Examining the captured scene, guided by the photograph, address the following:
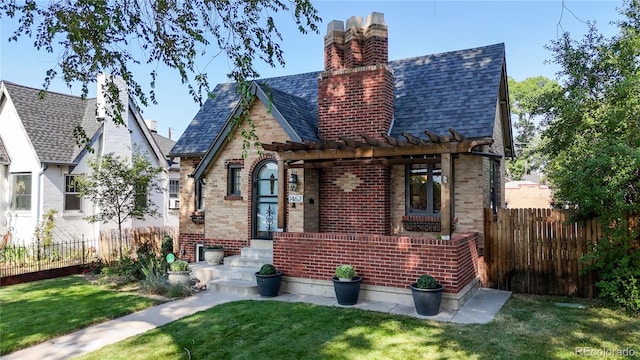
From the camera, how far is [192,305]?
8539 millimetres

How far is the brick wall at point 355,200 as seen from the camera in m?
10.7

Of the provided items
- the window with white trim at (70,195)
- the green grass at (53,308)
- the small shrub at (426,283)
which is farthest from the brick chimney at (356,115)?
the window with white trim at (70,195)

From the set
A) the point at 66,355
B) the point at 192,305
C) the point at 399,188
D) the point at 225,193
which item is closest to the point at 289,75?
the point at 225,193

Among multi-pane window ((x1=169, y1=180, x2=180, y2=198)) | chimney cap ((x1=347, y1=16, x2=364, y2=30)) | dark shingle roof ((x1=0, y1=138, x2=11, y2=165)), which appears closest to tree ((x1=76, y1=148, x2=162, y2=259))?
dark shingle roof ((x1=0, y1=138, x2=11, y2=165))

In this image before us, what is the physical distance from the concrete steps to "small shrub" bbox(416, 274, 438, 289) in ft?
12.5

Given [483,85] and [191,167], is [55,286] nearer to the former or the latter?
[191,167]

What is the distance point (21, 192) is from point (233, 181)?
10.4 m

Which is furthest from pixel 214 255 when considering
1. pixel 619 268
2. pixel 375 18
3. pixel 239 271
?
pixel 619 268

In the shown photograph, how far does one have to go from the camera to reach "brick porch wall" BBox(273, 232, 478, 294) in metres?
8.03

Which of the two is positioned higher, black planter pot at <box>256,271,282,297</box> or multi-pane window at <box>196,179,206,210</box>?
multi-pane window at <box>196,179,206,210</box>

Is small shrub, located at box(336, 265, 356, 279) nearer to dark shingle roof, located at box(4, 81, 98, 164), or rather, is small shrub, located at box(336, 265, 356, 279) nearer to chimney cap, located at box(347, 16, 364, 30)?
chimney cap, located at box(347, 16, 364, 30)

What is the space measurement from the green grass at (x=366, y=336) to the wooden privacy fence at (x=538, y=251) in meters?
1.42

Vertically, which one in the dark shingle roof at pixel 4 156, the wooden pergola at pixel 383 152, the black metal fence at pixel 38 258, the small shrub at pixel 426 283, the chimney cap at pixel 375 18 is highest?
the chimney cap at pixel 375 18

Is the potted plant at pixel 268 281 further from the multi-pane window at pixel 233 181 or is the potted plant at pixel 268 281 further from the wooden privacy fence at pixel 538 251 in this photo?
the wooden privacy fence at pixel 538 251
